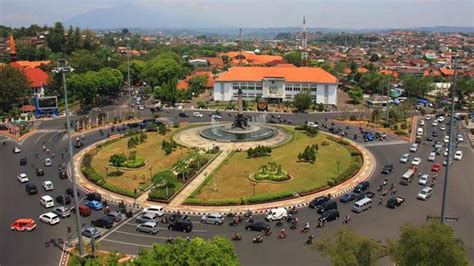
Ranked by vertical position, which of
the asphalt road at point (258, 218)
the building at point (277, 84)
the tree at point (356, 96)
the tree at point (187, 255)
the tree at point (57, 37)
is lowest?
the asphalt road at point (258, 218)

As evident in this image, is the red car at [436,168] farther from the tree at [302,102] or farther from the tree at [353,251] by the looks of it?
the tree at [302,102]

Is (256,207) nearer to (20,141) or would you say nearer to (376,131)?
(376,131)

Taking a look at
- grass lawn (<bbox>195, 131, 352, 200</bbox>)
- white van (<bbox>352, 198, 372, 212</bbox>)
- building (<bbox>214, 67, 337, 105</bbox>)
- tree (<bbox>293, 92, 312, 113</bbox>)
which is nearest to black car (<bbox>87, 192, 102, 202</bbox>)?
grass lawn (<bbox>195, 131, 352, 200</bbox>)

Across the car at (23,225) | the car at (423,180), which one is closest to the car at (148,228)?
the car at (23,225)

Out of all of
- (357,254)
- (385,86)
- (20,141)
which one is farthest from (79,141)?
(385,86)

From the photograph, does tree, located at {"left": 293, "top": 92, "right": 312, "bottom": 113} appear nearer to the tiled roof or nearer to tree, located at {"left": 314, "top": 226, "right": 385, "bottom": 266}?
the tiled roof

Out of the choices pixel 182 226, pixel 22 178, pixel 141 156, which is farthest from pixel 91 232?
pixel 141 156

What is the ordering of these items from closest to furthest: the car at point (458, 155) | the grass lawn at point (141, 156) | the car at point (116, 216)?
the car at point (116, 216) < the grass lawn at point (141, 156) < the car at point (458, 155)
